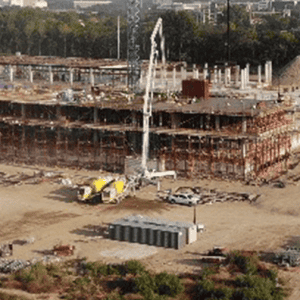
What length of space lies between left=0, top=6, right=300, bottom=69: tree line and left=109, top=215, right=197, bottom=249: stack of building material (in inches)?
2388

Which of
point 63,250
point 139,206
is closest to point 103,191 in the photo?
point 139,206

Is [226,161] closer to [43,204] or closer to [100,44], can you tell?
[43,204]

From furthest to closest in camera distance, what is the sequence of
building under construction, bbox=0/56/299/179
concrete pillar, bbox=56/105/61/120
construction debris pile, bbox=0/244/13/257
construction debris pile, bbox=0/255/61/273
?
concrete pillar, bbox=56/105/61/120 → building under construction, bbox=0/56/299/179 → construction debris pile, bbox=0/244/13/257 → construction debris pile, bbox=0/255/61/273

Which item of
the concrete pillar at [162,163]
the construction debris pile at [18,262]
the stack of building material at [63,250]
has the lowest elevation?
the construction debris pile at [18,262]

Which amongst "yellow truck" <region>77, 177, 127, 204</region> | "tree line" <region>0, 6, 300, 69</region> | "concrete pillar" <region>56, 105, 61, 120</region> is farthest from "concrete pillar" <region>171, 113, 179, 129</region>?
"tree line" <region>0, 6, 300, 69</region>

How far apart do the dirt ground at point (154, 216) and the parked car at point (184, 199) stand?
1.49 feet

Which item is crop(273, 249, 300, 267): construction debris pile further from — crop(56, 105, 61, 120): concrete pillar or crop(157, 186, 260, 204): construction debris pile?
crop(56, 105, 61, 120): concrete pillar

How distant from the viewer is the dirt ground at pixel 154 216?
39.7m

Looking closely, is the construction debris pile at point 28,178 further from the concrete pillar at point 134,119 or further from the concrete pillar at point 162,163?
the concrete pillar at point 162,163

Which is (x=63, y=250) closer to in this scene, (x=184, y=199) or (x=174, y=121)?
(x=184, y=199)

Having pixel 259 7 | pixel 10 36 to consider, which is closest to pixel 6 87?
pixel 10 36

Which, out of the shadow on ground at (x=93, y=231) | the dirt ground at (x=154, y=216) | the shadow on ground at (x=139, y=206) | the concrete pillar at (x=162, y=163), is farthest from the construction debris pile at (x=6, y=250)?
the concrete pillar at (x=162, y=163)

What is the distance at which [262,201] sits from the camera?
A: 49.1m

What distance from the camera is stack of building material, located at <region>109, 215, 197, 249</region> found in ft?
133
